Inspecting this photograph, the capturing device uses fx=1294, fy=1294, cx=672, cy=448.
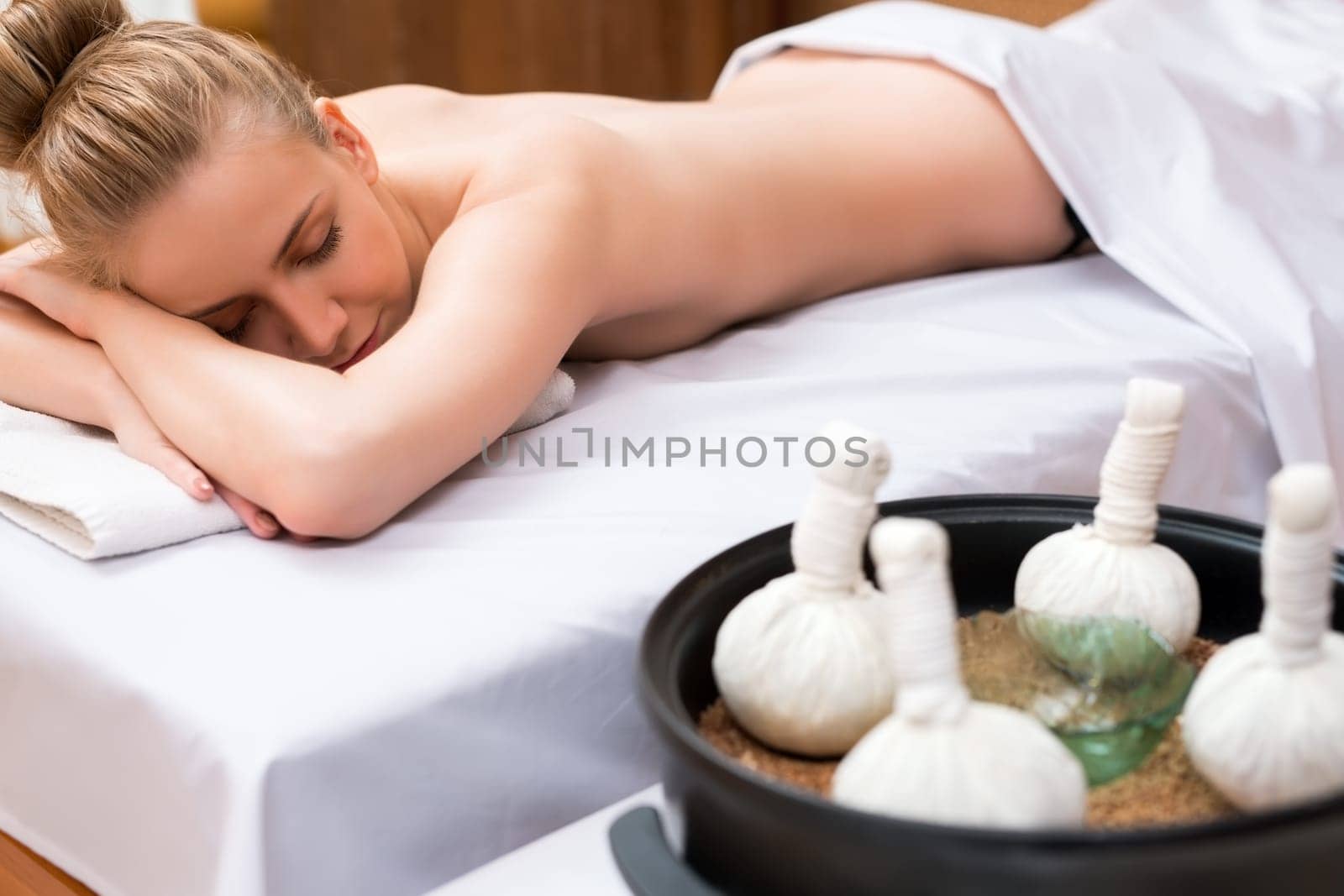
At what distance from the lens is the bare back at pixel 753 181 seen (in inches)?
47.4

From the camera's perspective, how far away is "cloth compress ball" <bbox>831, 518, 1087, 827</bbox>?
505mm

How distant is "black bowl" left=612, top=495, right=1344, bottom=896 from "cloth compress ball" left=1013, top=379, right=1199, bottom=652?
0.19 feet

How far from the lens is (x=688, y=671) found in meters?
0.67

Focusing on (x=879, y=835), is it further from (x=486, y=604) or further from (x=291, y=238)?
(x=291, y=238)

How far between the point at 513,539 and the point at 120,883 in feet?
1.08

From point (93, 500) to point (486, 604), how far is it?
A: 0.30 meters

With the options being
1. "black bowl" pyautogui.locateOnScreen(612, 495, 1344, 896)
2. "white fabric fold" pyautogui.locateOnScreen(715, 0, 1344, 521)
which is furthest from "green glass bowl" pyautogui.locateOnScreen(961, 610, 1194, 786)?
"white fabric fold" pyautogui.locateOnScreen(715, 0, 1344, 521)

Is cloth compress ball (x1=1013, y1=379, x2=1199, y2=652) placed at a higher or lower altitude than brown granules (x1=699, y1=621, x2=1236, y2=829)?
higher

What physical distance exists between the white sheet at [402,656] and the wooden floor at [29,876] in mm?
22

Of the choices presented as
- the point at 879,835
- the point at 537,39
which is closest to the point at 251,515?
the point at 879,835

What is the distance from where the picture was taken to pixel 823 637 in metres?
0.62

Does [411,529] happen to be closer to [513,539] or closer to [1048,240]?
[513,539]

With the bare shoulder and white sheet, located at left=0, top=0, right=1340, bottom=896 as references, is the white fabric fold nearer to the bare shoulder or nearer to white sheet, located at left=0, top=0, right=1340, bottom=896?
white sheet, located at left=0, top=0, right=1340, bottom=896

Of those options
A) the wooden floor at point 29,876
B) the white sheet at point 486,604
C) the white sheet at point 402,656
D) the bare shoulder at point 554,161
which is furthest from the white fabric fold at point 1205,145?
the wooden floor at point 29,876
